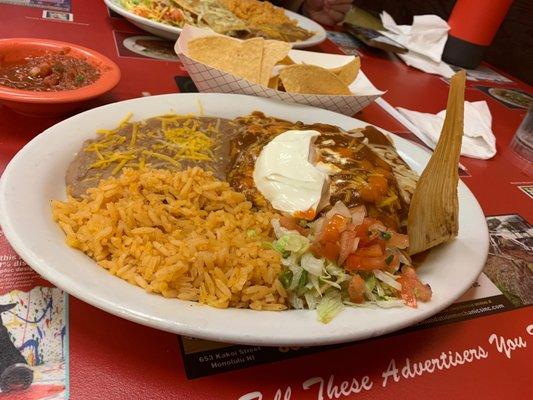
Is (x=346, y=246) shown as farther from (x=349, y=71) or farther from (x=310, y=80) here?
(x=349, y=71)

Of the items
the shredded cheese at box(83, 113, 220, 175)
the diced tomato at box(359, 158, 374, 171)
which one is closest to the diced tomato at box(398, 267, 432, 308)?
the diced tomato at box(359, 158, 374, 171)

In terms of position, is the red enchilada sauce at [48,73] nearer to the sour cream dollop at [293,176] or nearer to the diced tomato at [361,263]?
the sour cream dollop at [293,176]

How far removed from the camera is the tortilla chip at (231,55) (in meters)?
1.98

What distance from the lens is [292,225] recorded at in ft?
4.10

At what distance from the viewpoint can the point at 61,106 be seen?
5.21 ft

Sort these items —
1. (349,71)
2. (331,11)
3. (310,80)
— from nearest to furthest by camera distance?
(310,80)
(349,71)
(331,11)

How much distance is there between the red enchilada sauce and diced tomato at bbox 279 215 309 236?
961mm

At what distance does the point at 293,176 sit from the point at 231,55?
869mm

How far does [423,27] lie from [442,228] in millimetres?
2643

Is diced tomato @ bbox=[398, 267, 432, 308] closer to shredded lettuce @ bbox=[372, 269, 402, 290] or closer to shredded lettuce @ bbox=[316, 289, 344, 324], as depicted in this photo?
shredded lettuce @ bbox=[372, 269, 402, 290]

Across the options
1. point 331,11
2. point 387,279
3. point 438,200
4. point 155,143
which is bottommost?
point 331,11

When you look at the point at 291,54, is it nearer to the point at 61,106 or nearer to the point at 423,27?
the point at 61,106

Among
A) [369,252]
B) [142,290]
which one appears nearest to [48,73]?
[142,290]

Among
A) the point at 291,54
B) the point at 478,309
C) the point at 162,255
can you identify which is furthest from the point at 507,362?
the point at 291,54
